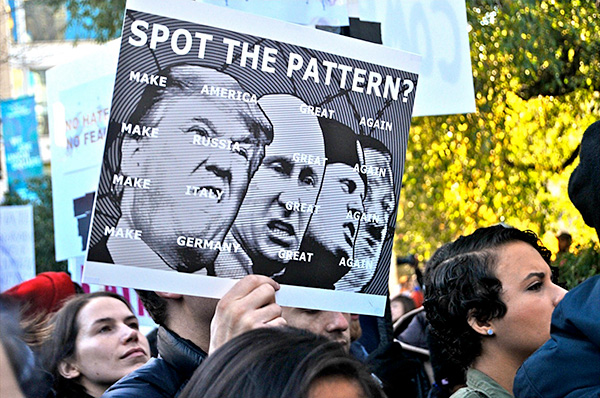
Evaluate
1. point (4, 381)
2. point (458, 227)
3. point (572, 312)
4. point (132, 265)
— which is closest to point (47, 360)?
point (132, 265)

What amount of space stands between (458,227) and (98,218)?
6365 mm

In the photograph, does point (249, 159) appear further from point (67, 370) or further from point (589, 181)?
point (67, 370)

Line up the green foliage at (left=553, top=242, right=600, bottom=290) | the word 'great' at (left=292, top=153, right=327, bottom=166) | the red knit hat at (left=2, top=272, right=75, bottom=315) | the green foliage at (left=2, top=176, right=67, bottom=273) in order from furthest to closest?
the green foliage at (left=2, top=176, right=67, bottom=273) → the green foliage at (left=553, top=242, right=600, bottom=290) → the red knit hat at (left=2, top=272, right=75, bottom=315) → the word 'great' at (left=292, top=153, right=327, bottom=166)

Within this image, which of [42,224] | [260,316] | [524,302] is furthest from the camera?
[42,224]

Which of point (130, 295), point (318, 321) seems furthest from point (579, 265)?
point (318, 321)

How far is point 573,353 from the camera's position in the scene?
211cm

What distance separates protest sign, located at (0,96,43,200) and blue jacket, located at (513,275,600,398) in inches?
418

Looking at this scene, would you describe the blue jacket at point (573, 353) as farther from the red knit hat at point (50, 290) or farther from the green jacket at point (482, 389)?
the red knit hat at point (50, 290)

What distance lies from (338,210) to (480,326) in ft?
2.87

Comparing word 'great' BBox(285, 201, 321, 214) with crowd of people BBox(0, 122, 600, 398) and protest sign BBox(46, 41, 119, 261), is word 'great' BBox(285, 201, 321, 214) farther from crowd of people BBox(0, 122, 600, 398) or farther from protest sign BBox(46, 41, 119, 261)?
protest sign BBox(46, 41, 119, 261)

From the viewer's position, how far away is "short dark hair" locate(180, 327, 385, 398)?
1.38 metres

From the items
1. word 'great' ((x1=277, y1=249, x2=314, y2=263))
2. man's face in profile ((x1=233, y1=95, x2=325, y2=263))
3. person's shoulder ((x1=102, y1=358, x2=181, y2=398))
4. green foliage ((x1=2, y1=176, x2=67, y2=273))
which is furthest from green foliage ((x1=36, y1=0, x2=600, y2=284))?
green foliage ((x1=2, y1=176, x2=67, y2=273))

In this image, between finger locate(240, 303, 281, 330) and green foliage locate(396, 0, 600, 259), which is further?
green foliage locate(396, 0, 600, 259)

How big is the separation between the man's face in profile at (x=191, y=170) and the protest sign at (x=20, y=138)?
405 inches
